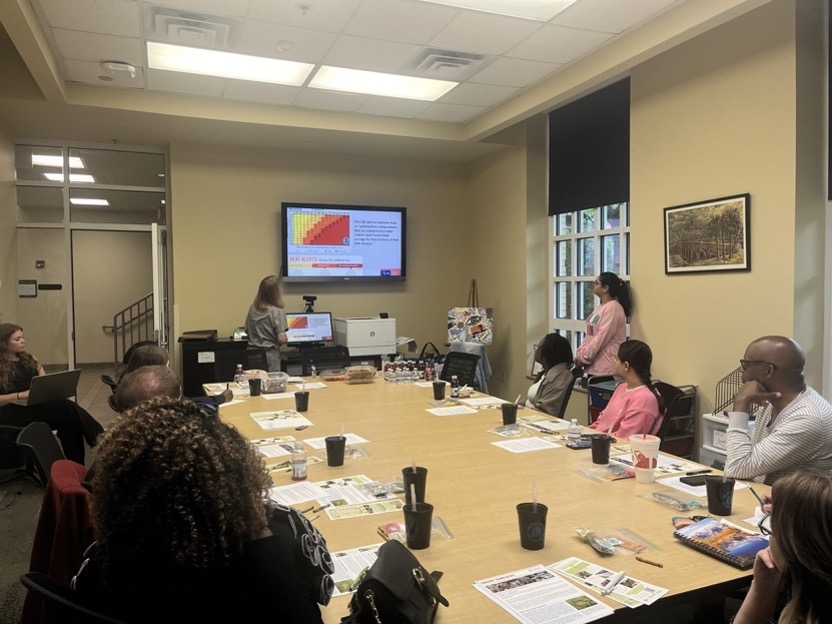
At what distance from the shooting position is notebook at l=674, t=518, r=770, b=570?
145 cm

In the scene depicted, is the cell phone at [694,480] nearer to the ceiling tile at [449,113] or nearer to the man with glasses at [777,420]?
the man with glasses at [777,420]

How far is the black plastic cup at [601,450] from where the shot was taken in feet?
7.32

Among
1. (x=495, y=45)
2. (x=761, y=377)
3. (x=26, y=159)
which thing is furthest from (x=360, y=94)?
(x=761, y=377)

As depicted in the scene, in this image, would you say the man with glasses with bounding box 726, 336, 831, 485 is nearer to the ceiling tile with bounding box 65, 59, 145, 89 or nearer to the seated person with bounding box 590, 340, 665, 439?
the seated person with bounding box 590, 340, 665, 439

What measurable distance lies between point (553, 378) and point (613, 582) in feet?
7.32

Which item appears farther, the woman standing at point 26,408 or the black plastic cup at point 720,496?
the woman standing at point 26,408

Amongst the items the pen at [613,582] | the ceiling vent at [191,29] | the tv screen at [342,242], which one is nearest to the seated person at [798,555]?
the pen at [613,582]

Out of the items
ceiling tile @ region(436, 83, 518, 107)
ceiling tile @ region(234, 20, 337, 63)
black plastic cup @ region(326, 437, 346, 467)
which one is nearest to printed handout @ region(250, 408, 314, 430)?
black plastic cup @ region(326, 437, 346, 467)

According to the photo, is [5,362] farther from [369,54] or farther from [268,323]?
[369,54]

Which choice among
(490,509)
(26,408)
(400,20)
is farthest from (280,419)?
(400,20)

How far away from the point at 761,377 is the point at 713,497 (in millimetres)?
672

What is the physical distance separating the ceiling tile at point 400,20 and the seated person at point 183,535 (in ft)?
10.5

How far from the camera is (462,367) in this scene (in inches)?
182

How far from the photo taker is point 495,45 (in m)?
4.21
